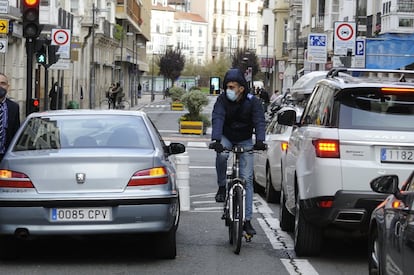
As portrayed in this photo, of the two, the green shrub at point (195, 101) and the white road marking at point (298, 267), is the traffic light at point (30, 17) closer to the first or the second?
the white road marking at point (298, 267)

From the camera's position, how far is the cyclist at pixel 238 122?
988cm

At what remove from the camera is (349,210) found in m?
8.62

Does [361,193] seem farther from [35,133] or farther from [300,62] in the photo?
[300,62]

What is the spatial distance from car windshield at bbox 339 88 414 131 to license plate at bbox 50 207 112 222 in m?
2.36

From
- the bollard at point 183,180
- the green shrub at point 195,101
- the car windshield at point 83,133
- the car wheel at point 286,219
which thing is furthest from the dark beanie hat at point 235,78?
the green shrub at point 195,101

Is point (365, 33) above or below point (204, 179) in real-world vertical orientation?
above

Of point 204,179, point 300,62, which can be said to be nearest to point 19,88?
point 204,179

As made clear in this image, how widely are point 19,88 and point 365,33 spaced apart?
16.6 m

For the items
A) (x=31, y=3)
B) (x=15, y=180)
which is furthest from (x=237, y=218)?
(x=31, y=3)

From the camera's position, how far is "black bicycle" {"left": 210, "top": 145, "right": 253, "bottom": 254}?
955 cm

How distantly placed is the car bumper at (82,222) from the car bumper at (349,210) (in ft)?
4.97

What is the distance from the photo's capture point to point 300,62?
66.1 m

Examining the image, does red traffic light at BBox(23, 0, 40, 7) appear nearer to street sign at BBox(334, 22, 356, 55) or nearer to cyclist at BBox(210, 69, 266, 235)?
cyclist at BBox(210, 69, 266, 235)

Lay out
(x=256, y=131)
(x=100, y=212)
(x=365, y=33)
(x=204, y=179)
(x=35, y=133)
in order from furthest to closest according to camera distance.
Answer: (x=365, y=33) < (x=204, y=179) < (x=256, y=131) < (x=35, y=133) < (x=100, y=212)
